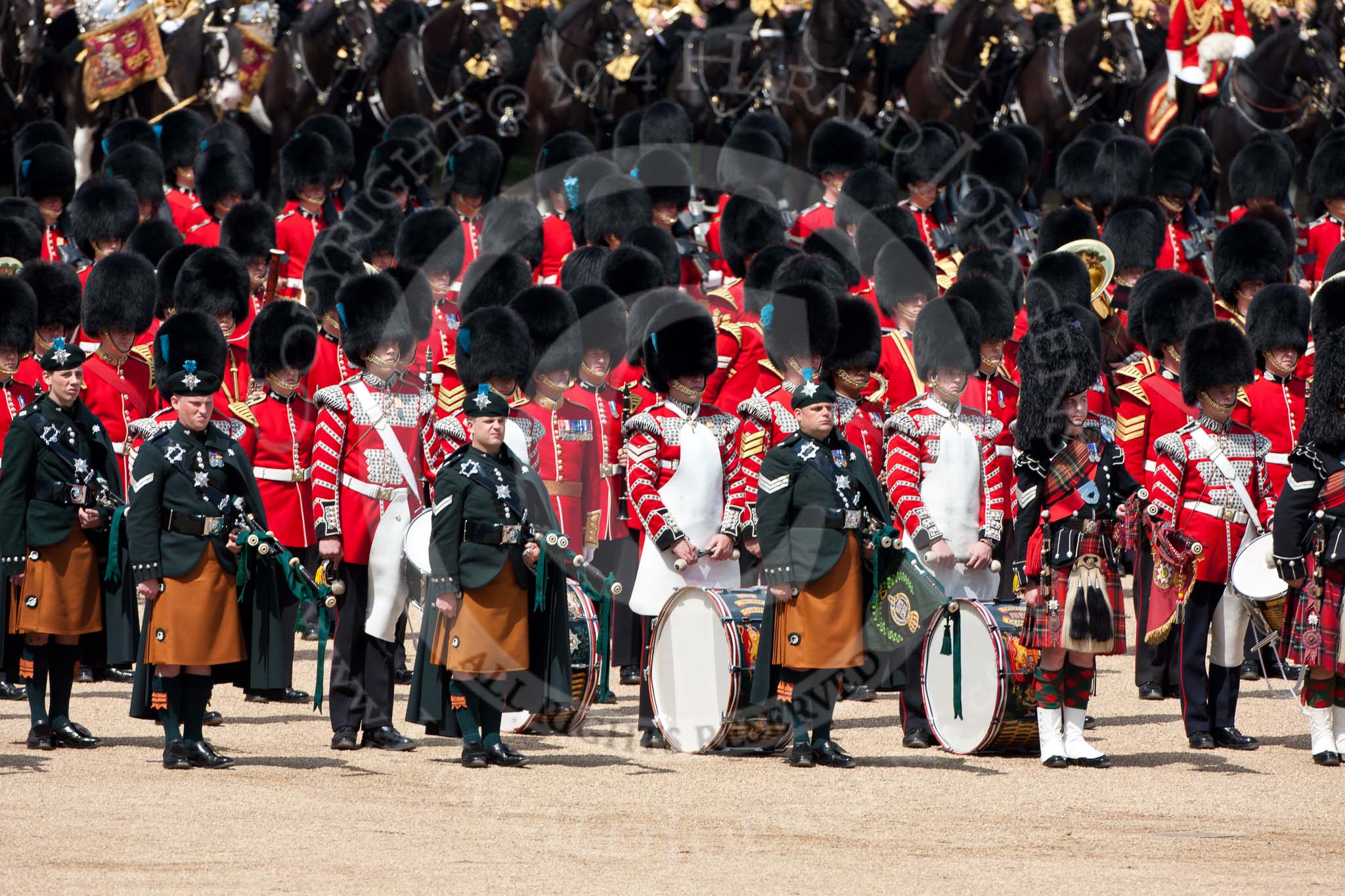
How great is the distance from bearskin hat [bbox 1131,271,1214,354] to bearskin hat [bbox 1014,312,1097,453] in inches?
67.3

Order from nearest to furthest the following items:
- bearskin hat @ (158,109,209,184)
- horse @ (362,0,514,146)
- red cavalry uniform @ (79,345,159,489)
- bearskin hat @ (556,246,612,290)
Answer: red cavalry uniform @ (79,345,159,489) < bearskin hat @ (556,246,612,290) < bearskin hat @ (158,109,209,184) < horse @ (362,0,514,146)

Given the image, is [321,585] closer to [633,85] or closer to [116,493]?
[116,493]

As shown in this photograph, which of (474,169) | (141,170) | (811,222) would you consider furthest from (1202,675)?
(141,170)

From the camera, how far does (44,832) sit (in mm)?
6020

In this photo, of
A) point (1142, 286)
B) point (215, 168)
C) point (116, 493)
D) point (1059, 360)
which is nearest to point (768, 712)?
point (1059, 360)

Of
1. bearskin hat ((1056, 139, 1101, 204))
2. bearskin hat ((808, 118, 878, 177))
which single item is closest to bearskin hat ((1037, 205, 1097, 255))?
bearskin hat ((1056, 139, 1101, 204))

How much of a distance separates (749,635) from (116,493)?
1908 mm

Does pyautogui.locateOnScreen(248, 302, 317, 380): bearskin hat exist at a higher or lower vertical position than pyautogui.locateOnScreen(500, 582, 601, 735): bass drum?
higher

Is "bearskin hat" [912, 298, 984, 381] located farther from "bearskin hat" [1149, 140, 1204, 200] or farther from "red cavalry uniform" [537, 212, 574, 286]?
"bearskin hat" [1149, 140, 1204, 200]

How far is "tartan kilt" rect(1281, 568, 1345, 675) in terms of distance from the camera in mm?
7055

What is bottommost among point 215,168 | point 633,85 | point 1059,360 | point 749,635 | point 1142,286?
point 749,635

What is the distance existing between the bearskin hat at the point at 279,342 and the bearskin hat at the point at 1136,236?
4034mm

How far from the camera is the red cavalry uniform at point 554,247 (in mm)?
11664

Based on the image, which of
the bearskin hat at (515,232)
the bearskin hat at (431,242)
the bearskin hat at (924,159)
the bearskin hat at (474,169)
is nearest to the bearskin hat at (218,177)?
the bearskin hat at (474,169)
